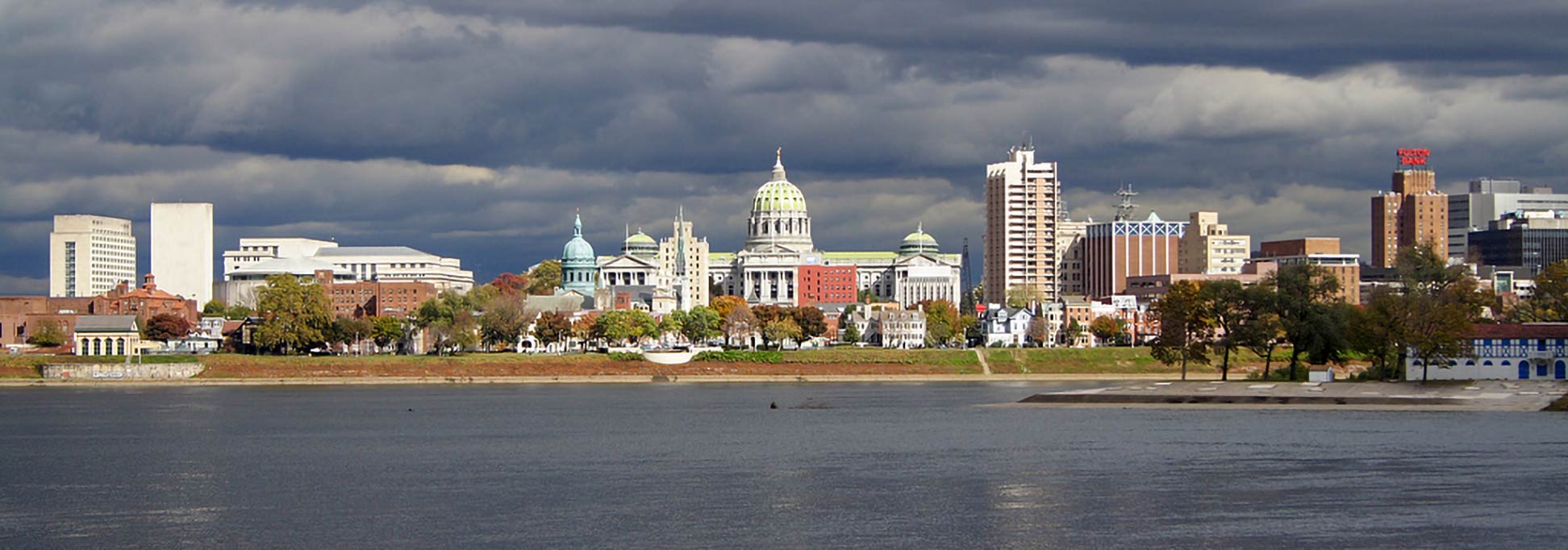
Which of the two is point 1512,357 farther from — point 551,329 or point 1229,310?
point 551,329

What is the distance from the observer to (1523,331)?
94625 mm

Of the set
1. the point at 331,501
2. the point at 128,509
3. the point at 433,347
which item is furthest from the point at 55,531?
the point at 433,347

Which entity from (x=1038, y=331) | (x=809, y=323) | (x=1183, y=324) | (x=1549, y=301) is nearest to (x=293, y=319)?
(x=809, y=323)

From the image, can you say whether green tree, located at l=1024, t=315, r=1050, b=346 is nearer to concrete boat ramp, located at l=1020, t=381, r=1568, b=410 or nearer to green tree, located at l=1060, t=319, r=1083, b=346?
green tree, located at l=1060, t=319, r=1083, b=346

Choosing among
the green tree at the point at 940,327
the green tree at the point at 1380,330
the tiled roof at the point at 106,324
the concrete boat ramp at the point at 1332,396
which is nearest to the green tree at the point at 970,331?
the green tree at the point at 940,327

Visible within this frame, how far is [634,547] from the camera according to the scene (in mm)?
42062

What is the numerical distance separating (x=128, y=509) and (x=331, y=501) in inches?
207

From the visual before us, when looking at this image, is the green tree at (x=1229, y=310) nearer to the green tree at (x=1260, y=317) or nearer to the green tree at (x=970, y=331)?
the green tree at (x=1260, y=317)

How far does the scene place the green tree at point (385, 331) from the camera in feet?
488

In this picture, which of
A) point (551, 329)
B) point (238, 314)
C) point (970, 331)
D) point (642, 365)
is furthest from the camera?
point (970, 331)

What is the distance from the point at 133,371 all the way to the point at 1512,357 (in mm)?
91482

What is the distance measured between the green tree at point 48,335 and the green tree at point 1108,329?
90.3 meters

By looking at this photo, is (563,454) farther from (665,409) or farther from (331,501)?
(665,409)

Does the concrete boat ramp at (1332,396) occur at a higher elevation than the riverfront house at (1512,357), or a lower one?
lower
